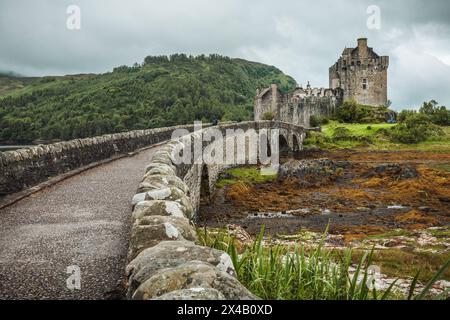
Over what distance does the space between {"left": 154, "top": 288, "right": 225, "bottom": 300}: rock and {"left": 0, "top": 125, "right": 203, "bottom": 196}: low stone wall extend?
6820 millimetres

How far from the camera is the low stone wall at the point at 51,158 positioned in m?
8.52

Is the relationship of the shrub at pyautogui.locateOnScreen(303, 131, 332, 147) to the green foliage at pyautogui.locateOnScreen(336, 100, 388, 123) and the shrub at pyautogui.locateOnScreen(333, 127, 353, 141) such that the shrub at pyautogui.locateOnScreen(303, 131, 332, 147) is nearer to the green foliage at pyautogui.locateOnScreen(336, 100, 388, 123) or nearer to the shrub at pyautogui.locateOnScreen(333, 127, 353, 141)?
the shrub at pyautogui.locateOnScreen(333, 127, 353, 141)

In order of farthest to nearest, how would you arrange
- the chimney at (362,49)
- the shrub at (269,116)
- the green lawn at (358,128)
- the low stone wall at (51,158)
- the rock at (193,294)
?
the chimney at (362,49) → the shrub at (269,116) → the green lawn at (358,128) → the low stone wall at (51,158) → the rock at (193,294)

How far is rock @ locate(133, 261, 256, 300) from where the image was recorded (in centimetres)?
278

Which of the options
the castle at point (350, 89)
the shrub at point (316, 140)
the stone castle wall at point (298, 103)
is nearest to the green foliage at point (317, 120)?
the stone castle wall at point (298, 103)

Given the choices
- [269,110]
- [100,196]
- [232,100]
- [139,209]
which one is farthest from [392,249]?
[232,100]

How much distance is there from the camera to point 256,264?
4.86m

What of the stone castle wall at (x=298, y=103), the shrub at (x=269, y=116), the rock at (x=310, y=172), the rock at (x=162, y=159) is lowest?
the rock at (x=310, y=172)

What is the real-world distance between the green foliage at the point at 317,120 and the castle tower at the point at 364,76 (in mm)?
7494

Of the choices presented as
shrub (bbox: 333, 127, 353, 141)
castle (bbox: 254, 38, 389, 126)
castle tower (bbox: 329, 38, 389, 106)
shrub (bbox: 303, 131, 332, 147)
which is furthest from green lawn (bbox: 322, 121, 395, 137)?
castle tower (bbox: 329, 38, 389, 106)

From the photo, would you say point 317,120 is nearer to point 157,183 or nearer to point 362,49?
point 362,49

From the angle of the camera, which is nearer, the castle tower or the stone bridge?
the stone bridge

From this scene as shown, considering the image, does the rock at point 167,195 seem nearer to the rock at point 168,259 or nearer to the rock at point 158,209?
the rock at point 158,209

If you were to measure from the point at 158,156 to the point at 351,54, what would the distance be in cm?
5454
